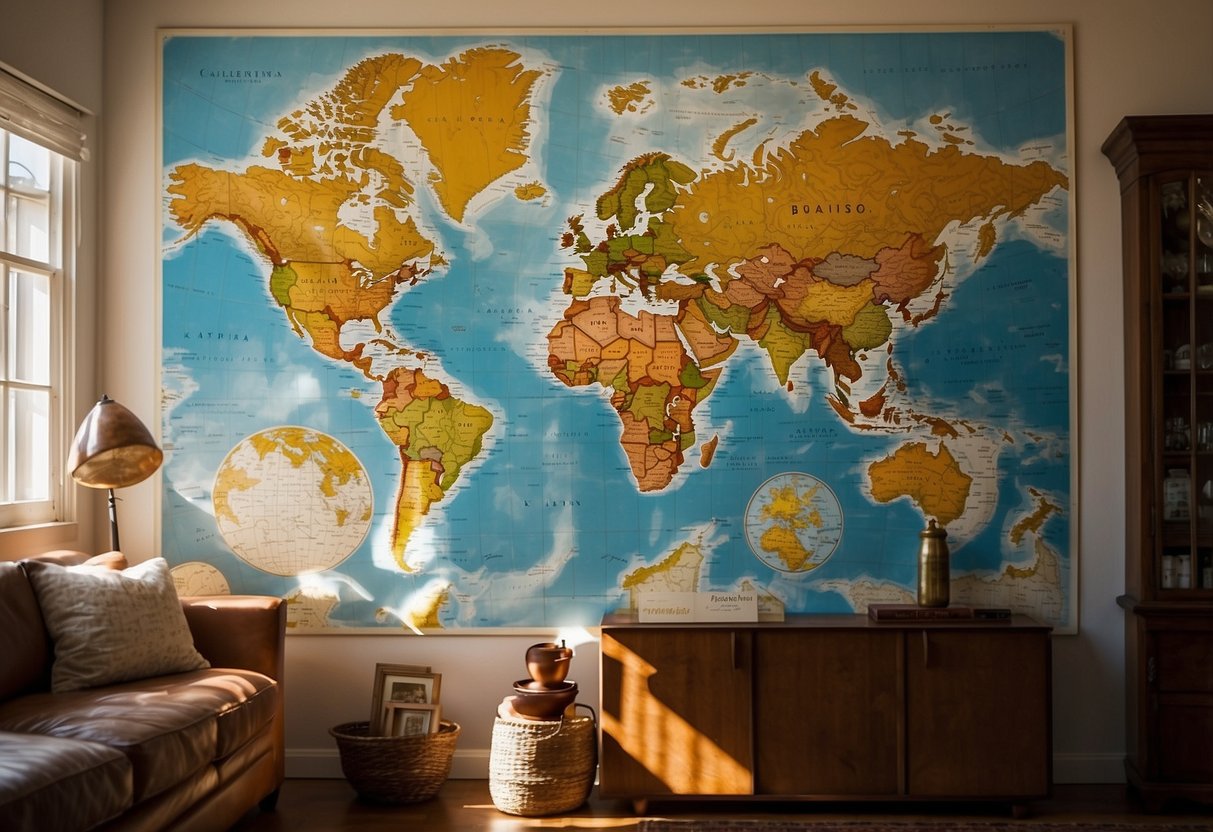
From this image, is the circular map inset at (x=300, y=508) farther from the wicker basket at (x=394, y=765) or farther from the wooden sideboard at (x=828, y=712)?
the wooden sideboard at (x=828, y=712)

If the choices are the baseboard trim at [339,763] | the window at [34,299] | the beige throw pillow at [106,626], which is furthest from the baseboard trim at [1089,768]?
the window at [34,299]

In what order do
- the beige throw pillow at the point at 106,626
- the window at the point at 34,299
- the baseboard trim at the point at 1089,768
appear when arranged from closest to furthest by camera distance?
1. the beige throw pillow at the point at 106,626
2. the window at the point at 34,299
3. the baseboard trim at the point at 1089,768

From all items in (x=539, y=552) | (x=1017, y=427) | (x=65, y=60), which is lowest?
(x=539, y=552)

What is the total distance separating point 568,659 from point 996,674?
1452 millimetres

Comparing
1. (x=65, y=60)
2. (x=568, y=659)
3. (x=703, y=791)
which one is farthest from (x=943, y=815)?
(x=65, y=60)

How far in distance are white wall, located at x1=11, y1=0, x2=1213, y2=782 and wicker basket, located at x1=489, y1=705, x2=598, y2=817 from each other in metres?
0.37

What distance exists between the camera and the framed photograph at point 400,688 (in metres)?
3.91

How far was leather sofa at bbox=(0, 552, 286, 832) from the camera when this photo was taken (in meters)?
2.42

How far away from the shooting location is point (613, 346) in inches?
161

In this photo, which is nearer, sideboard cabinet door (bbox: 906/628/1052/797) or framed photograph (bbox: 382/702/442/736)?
sideboard cabinet door (bbox: 906/628/1052/797)

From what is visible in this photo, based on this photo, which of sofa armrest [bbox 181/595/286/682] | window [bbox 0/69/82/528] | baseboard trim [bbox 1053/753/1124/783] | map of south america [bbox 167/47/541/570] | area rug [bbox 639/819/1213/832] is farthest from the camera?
map of south america [bbox 167/47/541/570]

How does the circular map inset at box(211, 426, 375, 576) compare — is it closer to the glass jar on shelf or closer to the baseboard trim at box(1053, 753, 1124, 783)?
the baseboard trim at box(1053, 753, 1124, 783)

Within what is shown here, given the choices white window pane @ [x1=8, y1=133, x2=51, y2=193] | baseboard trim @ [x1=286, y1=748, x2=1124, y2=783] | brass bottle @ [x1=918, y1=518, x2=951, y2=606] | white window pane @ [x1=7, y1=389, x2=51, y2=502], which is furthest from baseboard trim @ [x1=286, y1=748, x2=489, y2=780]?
white window pane @ [x1=8, y1=133, x2=51, y2=193]

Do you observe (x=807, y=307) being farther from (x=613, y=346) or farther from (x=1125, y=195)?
(x=1125, y=195)
